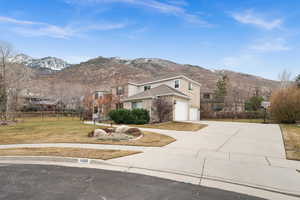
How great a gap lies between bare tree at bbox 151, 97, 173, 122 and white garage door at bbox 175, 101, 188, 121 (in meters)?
1.74

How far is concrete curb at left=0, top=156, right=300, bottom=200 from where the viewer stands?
3.79 meters

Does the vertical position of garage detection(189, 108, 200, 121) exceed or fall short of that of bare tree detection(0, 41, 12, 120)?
it falls short

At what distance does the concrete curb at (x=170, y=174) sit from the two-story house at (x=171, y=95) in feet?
52.0

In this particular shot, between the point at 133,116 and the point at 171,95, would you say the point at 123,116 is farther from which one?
the point at 171,95

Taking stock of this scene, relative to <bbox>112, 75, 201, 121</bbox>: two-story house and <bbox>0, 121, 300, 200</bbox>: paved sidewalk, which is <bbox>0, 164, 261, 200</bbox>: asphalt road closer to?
<bbox>0, 121, 300, 200</bbox>: paved sidewalk

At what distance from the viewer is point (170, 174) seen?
4.91m

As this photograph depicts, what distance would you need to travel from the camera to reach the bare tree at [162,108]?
20578 millimetres

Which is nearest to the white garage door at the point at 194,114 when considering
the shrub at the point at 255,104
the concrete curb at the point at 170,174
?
the shrub at the point at 255,104

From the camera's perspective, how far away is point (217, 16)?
15805mm

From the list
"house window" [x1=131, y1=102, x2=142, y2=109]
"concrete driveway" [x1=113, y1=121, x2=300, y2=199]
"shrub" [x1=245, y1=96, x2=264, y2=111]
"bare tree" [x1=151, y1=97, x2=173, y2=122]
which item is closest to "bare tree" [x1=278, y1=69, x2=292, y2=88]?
"shrub" [x1=245, y1=96, x2=264, y2=111]

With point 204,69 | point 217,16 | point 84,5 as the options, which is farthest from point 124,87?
point 204,69

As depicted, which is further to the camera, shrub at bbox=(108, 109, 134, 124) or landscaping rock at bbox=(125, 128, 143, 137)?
shrub at bbox=(108, 109, 134, 124)

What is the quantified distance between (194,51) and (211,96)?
19097mm

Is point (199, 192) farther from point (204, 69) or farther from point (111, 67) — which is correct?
point (204, 69)
